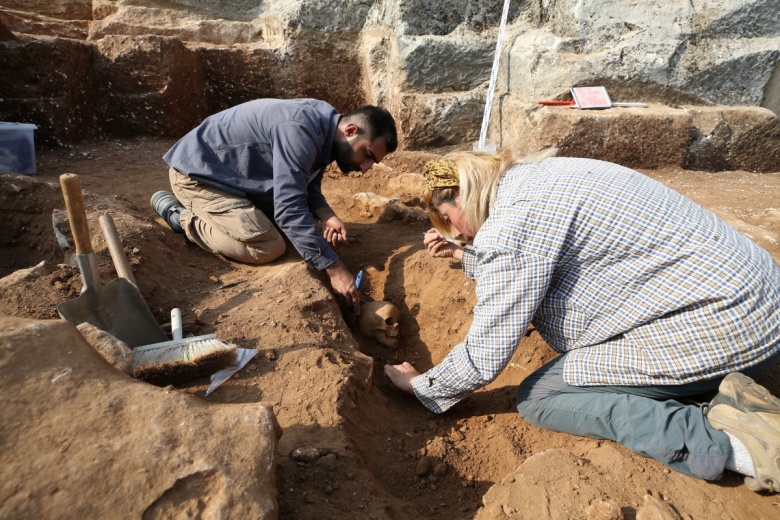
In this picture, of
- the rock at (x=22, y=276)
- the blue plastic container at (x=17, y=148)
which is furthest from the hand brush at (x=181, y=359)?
the blue plastic container at (x=17, y=148)

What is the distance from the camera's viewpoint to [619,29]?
4770 millimetres

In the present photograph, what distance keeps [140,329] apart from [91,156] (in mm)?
3410

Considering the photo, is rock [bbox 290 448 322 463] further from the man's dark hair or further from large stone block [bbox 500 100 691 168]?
large stone block [bbox 500 100 691 168]

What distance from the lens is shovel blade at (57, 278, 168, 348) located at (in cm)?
223

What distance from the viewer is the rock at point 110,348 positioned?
6.31 ft

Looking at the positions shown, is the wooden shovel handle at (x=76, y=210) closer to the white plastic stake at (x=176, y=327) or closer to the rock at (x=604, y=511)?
the white plastic stake at (x=176, y=327)

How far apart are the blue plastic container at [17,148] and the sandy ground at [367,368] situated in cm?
58

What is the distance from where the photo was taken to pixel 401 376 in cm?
261

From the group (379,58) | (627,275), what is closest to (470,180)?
(627,275)

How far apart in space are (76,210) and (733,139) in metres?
5.35

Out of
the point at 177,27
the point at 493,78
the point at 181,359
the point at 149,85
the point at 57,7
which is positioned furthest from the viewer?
the point at 57,7

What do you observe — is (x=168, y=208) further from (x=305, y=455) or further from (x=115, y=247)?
(x=305, y=455)

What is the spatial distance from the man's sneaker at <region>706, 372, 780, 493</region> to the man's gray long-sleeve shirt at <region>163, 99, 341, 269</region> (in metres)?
2.07

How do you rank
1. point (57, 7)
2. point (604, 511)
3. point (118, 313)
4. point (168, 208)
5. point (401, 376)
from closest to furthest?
point (604, 511), point (118, 313), point (401, 376), point (168, 208), point (57, 7)
